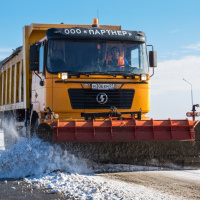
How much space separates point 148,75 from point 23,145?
131 inches

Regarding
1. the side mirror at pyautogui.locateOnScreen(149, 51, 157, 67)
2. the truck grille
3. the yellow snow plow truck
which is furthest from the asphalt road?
the side mirror at pyautogui.locateOnScreen(149, 51, 157, 67)

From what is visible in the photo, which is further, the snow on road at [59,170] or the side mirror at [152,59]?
the side mirror at [152,59]

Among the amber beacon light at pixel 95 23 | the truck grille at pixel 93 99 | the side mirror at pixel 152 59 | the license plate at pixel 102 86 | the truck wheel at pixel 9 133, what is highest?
the amber beacon light at pixel 95 23

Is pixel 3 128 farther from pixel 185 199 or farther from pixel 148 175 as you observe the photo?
pixel 185 199

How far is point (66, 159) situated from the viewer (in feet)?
26.0

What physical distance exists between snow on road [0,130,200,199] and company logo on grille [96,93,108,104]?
142 centimetres

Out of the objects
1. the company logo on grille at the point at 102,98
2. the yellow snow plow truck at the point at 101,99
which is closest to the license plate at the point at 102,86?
the yellow snow plow truck at the point at 101,99

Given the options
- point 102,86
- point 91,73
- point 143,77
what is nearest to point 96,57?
point 91,73

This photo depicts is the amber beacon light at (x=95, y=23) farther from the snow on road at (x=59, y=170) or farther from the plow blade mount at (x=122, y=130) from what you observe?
the snow on road at (x=59, y=170)

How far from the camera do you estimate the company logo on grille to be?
30.5ft

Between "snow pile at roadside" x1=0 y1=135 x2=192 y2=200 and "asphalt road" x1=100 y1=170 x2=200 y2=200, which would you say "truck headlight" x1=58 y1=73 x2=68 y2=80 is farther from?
"asphalt road" x1=100 y1=170 x2=200 y2=200

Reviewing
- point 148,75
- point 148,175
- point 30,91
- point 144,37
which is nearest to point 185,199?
point 148,175

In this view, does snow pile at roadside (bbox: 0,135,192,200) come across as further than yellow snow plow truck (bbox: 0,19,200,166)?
No

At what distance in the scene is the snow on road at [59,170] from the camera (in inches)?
251
